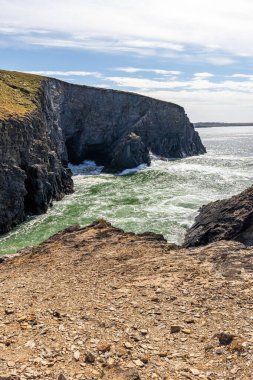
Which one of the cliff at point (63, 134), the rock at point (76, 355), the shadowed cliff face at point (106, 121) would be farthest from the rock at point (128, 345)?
the shadowed cliff face at point (106, 121)

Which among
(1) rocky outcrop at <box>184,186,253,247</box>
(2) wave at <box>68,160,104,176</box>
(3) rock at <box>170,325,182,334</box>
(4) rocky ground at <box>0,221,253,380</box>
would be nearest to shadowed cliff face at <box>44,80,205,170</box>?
(2) wave at <box>68,160,104,176</box>

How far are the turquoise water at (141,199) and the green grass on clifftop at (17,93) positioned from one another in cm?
1661

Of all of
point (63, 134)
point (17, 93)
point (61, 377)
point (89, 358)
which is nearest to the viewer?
point (61, 377)

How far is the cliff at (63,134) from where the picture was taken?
53656 millimetres

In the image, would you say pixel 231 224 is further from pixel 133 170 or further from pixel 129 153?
pixel 129 153

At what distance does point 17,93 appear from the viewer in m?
76.8

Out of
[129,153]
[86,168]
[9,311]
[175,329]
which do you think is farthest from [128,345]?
[129,153]

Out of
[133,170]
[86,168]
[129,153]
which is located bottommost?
[133,170]

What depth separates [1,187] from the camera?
160 feet

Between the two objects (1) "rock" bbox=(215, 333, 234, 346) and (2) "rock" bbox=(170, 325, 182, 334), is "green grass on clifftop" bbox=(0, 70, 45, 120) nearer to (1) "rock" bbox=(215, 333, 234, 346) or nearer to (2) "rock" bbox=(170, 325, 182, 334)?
(2) "rock" bbox=(170, 325, 182, 334)

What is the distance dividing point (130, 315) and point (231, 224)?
777 inches

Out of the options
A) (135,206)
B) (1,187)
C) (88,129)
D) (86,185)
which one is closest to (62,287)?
(1,187)

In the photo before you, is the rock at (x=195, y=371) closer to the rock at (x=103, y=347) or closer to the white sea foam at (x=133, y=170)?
the rock at (x=103, y=347)

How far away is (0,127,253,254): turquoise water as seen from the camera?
150 ft
